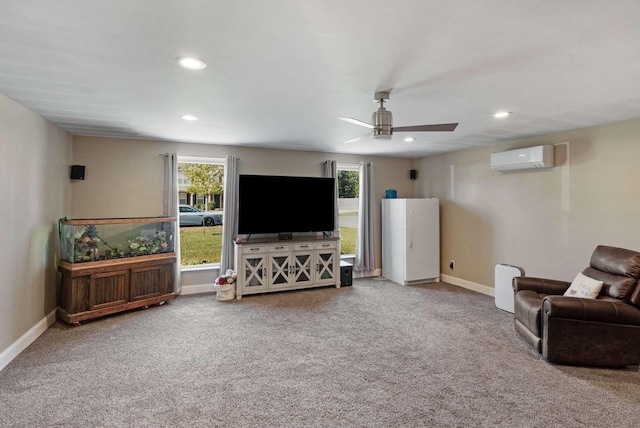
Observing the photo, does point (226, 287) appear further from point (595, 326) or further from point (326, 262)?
point (595, 326)

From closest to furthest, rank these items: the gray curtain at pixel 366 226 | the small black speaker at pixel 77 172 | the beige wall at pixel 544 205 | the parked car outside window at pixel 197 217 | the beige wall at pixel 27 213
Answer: the beige wall at pixel 27 213 < the beige wall at pixel 544 205 < the small black speaker at pixel 77 172 < the parked car outside window at pixel 197 217 < the gray curtain at pixel 366 226

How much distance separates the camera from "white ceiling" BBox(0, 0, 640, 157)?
5.29ft

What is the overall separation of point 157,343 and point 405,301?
3.29 m

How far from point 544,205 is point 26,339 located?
6356mm

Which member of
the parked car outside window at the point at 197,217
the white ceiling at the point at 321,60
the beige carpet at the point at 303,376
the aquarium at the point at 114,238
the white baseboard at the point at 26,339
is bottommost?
the beige carpet at the point at 303,376

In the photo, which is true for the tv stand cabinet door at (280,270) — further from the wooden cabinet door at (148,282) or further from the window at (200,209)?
the wooden cabinet door at (148,282)

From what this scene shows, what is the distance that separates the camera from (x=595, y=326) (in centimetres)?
280

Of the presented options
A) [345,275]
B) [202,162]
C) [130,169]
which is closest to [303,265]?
[345,275]

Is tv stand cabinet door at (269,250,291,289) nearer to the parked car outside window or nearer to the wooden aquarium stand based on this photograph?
the parked car outside window

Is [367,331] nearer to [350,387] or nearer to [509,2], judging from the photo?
[350,387]

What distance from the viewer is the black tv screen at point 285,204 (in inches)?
203

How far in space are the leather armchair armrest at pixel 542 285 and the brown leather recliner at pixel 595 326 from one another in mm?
445

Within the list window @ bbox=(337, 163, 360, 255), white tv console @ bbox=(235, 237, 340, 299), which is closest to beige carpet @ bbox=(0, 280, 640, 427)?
white tv console @ bbox=(235, 237, 340, 299)

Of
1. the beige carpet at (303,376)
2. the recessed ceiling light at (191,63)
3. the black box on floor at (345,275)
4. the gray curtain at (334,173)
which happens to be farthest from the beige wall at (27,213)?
the black box on floor at (345,275)
